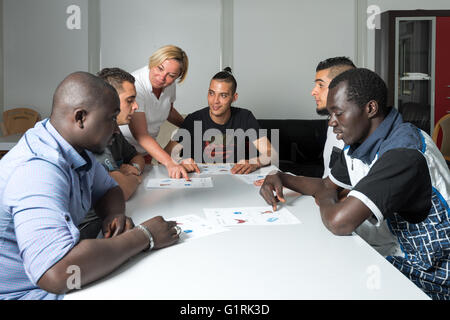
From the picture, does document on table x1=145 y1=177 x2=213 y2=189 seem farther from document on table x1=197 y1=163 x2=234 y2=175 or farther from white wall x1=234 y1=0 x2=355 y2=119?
white wall x1=234 y1=0 x2=355 y2=119

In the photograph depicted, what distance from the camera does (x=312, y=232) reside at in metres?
1.42

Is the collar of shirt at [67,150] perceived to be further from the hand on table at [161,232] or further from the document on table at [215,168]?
the document on table at [215,168]

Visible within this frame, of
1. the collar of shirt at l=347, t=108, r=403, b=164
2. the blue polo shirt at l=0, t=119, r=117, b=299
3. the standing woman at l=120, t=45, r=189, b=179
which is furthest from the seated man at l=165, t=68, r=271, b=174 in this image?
the blue polo shirt at l=0, t=119, r=117, b=299

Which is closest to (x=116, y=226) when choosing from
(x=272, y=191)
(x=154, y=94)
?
(x=272, y=191)

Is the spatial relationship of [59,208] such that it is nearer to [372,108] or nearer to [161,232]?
[161,232]

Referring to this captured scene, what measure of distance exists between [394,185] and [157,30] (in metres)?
4.57

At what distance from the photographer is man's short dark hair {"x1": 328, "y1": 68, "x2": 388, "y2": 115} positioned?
1476 millimetres

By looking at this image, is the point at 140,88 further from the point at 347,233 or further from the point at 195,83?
the point at 195,83

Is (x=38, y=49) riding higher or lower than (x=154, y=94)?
higher

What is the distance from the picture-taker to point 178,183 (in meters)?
2.29

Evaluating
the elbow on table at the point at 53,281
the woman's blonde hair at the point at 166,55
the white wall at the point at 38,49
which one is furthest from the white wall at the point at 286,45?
the elbow on table at the point at 53,281

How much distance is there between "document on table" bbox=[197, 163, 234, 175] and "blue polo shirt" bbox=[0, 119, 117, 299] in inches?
59.2

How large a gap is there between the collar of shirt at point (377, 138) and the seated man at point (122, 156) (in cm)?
86
